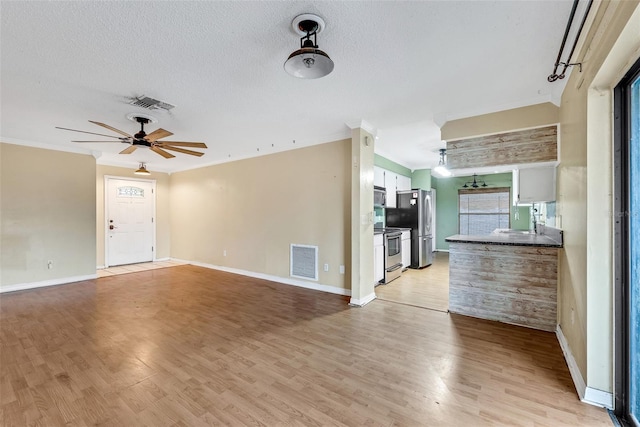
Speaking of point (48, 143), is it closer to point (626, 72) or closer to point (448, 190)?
point (626, 72)

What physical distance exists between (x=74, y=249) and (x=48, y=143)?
1.94 meters

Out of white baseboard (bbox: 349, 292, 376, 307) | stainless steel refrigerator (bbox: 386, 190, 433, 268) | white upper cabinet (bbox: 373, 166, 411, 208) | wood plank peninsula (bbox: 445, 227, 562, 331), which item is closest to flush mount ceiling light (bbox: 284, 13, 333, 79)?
wood plank peninsula (bbox: 445, 227, 562, 331)


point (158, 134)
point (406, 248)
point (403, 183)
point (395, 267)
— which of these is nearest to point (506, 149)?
point (395, 267)

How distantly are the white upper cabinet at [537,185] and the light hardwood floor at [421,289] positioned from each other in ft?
5.70

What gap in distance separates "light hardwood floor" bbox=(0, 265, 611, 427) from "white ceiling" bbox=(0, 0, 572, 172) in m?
2.51

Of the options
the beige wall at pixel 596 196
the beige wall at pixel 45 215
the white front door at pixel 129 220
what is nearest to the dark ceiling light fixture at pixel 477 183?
the beige wall at pixel 596 196

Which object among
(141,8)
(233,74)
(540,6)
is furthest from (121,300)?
(540,6)

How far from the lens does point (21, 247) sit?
456 centimetres

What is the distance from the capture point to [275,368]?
2232 millimetres

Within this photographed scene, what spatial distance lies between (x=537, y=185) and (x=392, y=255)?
8.22 feet

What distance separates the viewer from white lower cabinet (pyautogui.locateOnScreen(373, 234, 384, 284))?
459 centimetres

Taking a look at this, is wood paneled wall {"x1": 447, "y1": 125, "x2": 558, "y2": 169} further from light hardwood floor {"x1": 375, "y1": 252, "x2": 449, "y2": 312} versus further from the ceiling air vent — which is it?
the ceiling air vent

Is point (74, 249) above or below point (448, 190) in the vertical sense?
below

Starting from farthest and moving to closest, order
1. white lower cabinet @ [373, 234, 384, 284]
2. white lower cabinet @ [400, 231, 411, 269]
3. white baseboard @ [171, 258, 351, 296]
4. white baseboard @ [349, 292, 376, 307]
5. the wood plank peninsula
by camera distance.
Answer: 1. white lower cabinet @ [400, 231, 411, 269]
2. white lower cabinet @ [373, 234, 384, 284]
3. white baseboard @ [171, 258, 351, 296]
4. white baseboard @ [349, 292, 376, 307]
5. the wood plank peninsula
